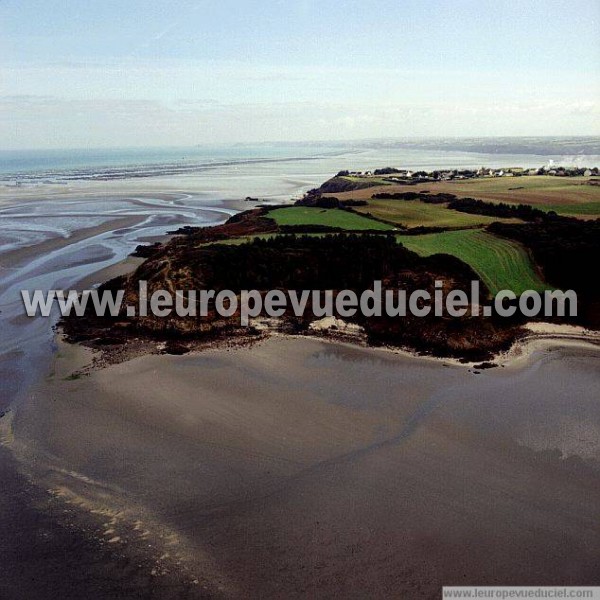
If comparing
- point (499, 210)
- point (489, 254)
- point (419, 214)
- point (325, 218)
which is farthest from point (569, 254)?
point (325, 218)

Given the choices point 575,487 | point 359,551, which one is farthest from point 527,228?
point 359,551

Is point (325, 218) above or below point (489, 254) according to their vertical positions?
above

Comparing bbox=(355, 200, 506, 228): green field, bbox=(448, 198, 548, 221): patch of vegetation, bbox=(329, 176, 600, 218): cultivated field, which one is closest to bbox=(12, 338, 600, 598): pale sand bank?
bbox=(355, 200, 506, 228): green field

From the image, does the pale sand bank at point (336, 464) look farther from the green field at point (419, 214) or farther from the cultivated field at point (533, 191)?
the cultivated field at point (533, 191)

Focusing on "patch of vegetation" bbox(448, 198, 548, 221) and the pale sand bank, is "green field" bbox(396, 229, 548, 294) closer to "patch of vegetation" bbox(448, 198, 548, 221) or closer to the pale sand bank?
the pale sand bank

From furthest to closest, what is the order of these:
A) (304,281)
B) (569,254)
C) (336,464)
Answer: (569,254)
(304,281)
(336,464)

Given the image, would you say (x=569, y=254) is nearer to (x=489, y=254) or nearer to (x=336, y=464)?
(x=489, y=254)

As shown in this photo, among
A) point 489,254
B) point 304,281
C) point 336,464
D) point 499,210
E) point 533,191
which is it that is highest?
point 533,191
